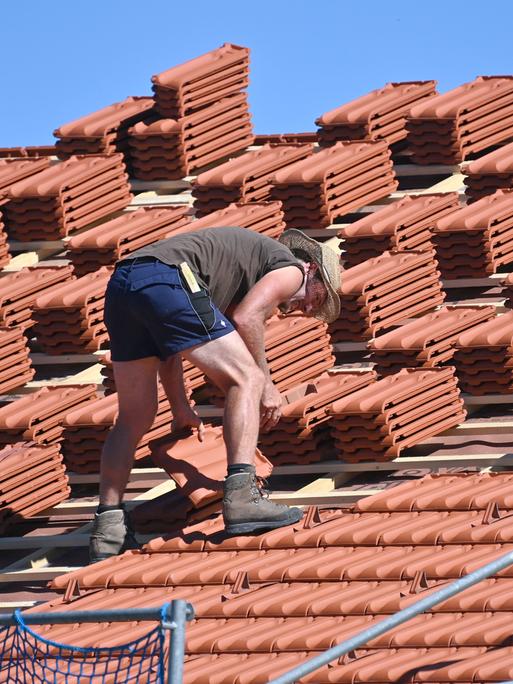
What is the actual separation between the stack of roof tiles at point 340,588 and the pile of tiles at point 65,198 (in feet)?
12.5

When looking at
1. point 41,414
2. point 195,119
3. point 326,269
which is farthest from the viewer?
point 195,119

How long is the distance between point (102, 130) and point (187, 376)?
3342 millimetres

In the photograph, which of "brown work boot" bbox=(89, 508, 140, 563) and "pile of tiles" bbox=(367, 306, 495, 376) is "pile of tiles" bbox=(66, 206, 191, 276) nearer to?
"pile of tiles" bbox=(367, 306, 495, 376)

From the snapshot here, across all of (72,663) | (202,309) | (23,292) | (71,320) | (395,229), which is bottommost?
(72,663)

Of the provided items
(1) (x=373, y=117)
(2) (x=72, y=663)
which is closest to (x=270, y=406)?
(2) (x=72, y=663)

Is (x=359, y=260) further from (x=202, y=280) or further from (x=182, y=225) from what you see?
(x=202, y=280)

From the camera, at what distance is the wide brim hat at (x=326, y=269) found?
23.0 ft

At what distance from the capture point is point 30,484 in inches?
305

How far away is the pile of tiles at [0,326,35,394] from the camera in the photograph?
29.3ft

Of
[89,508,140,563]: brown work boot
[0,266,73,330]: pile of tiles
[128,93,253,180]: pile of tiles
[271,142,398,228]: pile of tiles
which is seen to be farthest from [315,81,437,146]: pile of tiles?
[89,508,140,563]: brown work boot

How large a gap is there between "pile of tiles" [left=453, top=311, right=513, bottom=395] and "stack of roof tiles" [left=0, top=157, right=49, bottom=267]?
11.6 feet

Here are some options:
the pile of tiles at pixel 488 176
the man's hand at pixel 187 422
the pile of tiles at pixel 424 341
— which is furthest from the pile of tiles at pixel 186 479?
the pile of tiles at pixel 488 176

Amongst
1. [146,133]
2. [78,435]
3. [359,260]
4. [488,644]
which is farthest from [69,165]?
[488,644]

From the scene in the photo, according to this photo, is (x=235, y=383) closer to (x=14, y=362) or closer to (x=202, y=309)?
(x=202, y=309)
